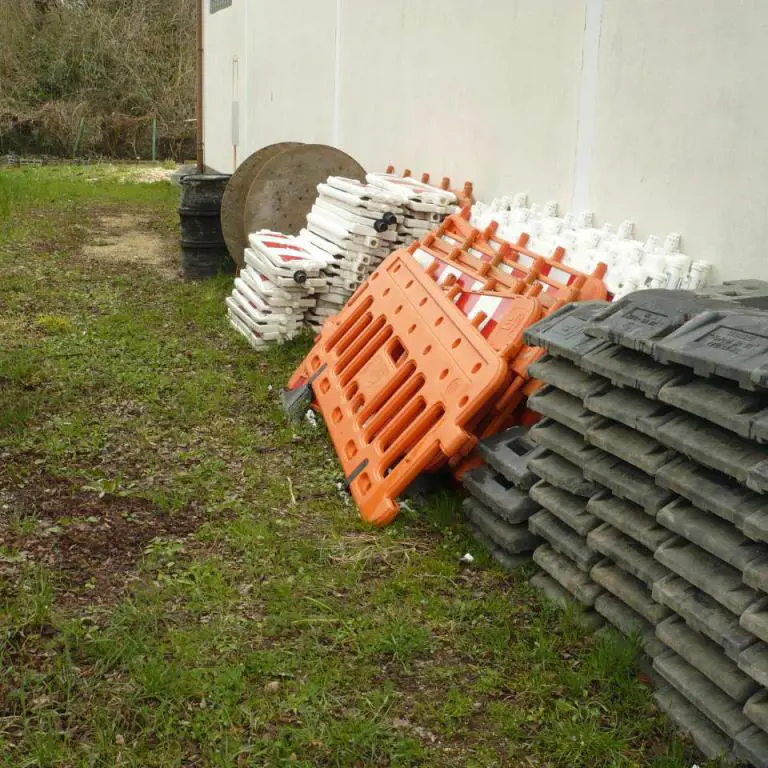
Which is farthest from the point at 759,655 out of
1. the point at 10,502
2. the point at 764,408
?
the point at 10,502

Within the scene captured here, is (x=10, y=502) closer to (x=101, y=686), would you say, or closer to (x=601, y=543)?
(x=101, y=686)

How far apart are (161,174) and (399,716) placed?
2171 cm

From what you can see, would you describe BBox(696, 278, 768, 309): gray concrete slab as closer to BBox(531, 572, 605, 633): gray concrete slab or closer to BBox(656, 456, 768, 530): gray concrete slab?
BBox(656, 456, 768, 530): gray concrete slab

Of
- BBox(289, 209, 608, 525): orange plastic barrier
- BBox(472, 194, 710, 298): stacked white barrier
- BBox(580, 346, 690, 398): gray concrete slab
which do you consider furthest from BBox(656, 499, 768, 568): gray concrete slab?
BBox(472, 194, 710, 298): stacked white barrier

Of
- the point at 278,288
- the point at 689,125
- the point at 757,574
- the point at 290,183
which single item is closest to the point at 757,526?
the point at 757,574

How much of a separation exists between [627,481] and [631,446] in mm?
138

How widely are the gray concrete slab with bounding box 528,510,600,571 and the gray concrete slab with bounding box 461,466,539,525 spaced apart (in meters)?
0.10

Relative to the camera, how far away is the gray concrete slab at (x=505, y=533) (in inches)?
177

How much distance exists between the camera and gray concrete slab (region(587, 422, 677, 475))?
357 cm

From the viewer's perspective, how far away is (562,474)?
13.6ft

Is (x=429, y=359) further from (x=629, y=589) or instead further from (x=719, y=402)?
(x=719, y=402)

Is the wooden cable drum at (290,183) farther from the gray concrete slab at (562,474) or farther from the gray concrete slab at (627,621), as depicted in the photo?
the gray concrete slab at (627,621)

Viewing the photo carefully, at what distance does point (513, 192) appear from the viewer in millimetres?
7672

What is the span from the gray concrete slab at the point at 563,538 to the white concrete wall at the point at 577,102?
1.91 metres
